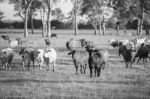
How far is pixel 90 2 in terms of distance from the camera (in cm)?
7088

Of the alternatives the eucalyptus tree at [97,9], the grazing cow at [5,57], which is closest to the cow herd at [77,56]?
the grazing cow at [5,57]

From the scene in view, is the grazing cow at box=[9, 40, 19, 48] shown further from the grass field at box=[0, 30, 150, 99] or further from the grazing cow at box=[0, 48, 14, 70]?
the grass field at box=[0, 30, 150, 99]

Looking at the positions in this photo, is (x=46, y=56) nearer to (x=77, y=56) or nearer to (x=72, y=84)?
(x=77, y=56)

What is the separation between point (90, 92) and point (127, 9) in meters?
47.2

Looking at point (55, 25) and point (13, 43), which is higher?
point (55, 25)

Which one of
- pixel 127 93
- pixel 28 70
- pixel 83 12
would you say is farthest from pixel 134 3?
pixel 127 93

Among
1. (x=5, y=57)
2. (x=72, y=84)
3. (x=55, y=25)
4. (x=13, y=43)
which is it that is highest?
(x=55, y=25)

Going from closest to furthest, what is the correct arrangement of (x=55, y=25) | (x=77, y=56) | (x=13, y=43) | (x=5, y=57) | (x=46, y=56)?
1. (x=77, y=56)
2. (x=46, y=56)
3. (x=5, y=57)
4. (x=13, y=43)
5. (x=55, y=25)

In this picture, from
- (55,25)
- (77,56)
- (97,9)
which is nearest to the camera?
(77,56)

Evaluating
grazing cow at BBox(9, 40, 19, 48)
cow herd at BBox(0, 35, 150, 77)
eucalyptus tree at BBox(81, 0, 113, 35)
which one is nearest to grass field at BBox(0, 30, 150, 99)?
cow herd at BBox(0, 35, 150, 77)

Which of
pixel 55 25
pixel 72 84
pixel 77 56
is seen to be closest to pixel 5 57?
pixel 77 56

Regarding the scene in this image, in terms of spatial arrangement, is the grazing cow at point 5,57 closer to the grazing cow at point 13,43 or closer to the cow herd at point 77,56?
the cow herd at point 77,56

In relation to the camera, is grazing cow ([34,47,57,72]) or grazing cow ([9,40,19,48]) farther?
grazing cow ([9,40,19,48])

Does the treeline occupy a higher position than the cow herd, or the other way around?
the treeline
